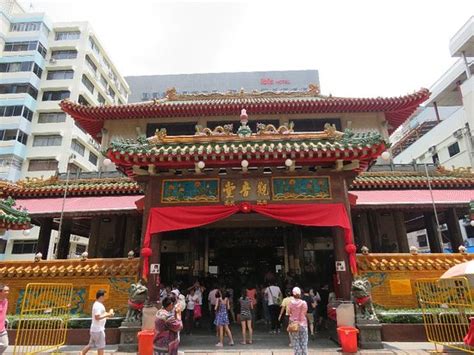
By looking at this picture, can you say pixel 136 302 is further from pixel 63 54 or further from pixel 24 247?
pixel 63 54

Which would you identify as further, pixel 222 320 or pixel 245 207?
pixel 245 207

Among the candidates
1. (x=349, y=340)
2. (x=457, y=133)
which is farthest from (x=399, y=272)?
(x=457, y=133)

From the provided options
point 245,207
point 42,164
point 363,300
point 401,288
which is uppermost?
point 42,164

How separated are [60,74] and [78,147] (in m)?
10.8

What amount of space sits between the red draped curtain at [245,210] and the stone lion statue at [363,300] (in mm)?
1284

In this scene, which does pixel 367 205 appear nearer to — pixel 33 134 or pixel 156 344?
pixel 156 344

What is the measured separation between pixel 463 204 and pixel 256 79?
36573mm

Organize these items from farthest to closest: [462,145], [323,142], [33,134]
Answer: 1. [33,134]
2. [462,145]
3. [323,142]

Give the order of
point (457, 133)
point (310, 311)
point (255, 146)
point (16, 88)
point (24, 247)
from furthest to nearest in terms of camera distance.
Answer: point (16, 88) → point (24, 247) → point (457, 133) → point (310, 311) → point (255, 146)

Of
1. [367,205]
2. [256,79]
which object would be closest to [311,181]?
[367,205]

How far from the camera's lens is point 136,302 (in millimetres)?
9242

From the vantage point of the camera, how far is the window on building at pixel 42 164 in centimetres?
3847

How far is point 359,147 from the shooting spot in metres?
9.81

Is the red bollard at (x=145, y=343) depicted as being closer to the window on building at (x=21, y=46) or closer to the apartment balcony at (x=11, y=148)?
the apartment balcony at (x=11, y=148)
